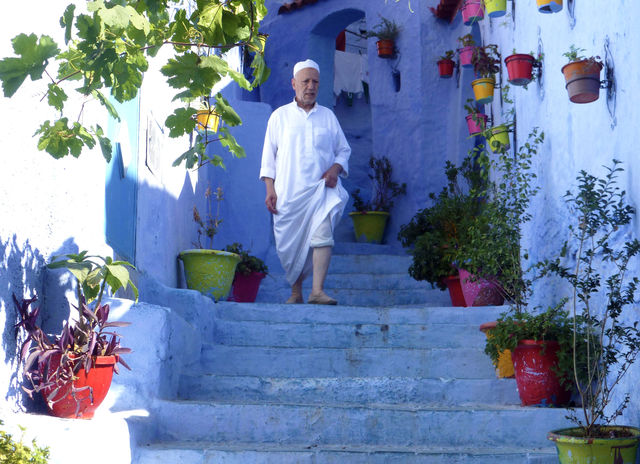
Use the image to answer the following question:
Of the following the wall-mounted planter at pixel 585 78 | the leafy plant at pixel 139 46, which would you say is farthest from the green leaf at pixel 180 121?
the wall-mounted planter at pixel 585 78

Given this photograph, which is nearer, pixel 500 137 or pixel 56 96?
pixel 56 96

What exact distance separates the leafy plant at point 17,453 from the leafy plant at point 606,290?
192cm

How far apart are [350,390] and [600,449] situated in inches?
58.1

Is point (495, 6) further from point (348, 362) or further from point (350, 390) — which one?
point (350, 390)

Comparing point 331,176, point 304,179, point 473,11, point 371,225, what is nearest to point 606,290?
point 331,176

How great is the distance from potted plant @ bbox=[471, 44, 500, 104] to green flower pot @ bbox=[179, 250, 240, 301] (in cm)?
218

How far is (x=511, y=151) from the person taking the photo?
591cm

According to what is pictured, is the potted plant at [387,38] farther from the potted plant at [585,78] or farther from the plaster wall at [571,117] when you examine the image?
the potted plant at [585,78]

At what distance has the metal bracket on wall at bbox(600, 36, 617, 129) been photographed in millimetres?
3659

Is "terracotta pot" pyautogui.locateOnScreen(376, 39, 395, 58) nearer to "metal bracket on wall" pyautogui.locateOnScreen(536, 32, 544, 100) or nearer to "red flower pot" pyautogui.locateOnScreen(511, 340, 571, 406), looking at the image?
"metal bracket on wall" pyautogui.locateOnScreen(536, 32, 544, 100)

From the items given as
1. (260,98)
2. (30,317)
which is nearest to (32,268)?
(30,317)

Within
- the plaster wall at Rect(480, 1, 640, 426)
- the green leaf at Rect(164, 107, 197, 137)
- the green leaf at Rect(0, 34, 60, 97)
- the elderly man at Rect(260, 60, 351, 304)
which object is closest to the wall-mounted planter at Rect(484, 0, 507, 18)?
the plaster wall at Rect(480, 1, 640, 426)

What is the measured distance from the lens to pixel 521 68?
4.88 m

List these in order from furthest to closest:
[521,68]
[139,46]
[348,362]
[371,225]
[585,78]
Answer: [371,225] → [521,68] → [348,362] → [585,78] → [139,46]
